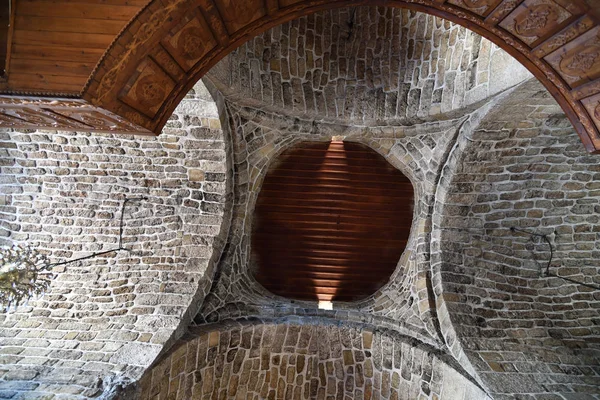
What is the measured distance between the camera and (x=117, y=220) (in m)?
5.27

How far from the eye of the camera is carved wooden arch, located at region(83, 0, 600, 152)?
2268mm

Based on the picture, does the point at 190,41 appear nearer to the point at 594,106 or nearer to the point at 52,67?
the point at 52,67

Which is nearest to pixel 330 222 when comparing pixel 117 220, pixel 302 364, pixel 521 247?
pixel 302 364

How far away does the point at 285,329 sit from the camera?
508 cm

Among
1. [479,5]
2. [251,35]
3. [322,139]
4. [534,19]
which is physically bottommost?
[322,139]

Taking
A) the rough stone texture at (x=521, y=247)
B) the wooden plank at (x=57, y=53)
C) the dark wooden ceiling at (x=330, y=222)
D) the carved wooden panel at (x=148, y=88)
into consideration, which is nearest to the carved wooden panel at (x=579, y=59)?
the rough stone texture at (x=521, y=247)

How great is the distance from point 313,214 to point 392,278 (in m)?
1.43

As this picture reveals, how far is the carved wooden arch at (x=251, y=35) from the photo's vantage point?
2.27 m

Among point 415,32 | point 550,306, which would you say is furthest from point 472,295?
point 415,32

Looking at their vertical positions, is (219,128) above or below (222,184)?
above

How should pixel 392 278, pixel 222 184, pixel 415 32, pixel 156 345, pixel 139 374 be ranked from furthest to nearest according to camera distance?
1. pixel 392 278
2. pixel 222 184
3. pixel 415 32
4. pixel 156 345
5. pixel 139 374

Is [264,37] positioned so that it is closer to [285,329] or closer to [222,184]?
[222,184]

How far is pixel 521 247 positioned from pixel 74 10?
5.30 metres

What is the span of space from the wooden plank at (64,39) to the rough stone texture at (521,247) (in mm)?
3767
